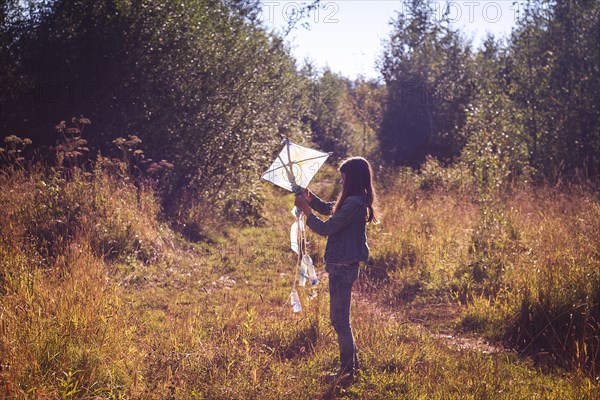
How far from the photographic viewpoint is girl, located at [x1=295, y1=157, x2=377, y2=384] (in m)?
4.92

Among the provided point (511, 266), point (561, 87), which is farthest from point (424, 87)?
point (511, 266)

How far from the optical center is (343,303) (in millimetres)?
4969

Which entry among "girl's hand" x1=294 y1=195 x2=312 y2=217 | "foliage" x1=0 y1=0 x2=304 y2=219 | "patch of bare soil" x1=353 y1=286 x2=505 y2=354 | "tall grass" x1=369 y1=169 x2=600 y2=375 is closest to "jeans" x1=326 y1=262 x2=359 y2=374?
"girl's hand" x1=294 y1=195 x2=312 y2=217

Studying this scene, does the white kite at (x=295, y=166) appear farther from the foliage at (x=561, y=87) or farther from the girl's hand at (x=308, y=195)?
the foliage at (x=561, y=87)

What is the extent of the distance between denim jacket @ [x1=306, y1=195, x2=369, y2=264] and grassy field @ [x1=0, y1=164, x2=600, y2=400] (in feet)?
3.32

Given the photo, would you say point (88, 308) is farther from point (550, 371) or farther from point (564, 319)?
point (564, 319)

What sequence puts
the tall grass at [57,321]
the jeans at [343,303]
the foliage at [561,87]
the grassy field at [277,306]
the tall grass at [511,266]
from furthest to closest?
the foliage at [561,87] → the tall grass at [511,266] → the jeans at [343,303] → the grassy field at [277,306] → the tall grass at [57,321]

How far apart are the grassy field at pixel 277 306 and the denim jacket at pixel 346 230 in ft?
3.32

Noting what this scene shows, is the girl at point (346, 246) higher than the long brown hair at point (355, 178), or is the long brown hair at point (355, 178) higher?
the long brown hair at point (355, 178)

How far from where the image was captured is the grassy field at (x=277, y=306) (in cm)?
461

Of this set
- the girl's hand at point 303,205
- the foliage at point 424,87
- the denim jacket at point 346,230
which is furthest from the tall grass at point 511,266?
the foliage at point 424,87

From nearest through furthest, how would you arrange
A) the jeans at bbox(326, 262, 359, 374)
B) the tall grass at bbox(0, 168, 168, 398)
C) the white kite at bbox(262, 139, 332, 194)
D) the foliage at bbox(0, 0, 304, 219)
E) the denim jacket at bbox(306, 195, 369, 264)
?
the tall grass at bbox(0, 168, 168, 398), the denim jacket at bbox(306, 195, 369, 264), the jeans at bbox(326, 262, 359, 374), the white kite at bbox(262, 139, 332, 194), the foliage at bbox(0, 0, 304, 219)

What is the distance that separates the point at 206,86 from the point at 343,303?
348 inches

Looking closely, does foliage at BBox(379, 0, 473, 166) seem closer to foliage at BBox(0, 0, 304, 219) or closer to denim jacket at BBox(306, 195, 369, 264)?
foliage at BBox(0, 0, 304, 219)
